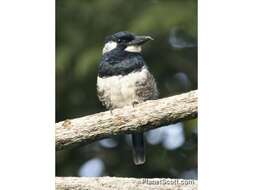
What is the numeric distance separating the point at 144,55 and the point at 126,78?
109 mm

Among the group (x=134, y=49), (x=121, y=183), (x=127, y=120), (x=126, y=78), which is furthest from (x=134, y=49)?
(x=121, y=183)

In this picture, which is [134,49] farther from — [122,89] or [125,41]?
[122,89]

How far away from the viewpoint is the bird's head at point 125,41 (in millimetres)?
2916

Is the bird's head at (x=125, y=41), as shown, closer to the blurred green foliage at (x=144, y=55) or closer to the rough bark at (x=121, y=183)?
the blurred green foliage at (x=144, y=55)

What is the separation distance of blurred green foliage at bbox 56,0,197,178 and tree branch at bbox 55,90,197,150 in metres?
0.05

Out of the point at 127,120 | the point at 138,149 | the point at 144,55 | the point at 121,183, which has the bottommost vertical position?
the point at 121,183

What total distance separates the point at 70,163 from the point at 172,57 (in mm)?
539

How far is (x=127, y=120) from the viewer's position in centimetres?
287

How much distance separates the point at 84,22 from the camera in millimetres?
3047

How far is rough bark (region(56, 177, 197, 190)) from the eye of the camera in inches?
111

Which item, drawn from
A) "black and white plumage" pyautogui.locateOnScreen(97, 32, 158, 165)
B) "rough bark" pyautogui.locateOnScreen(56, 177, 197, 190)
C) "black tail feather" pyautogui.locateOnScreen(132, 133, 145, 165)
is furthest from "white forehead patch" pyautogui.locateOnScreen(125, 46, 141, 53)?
"rough bark" pyautogui.locateOnScreen(56, 177, 197, 190)

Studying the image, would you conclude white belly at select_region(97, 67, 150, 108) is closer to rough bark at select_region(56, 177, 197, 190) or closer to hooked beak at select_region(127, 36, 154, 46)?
hooked beak at select_region(127, 36, 154, 46)
